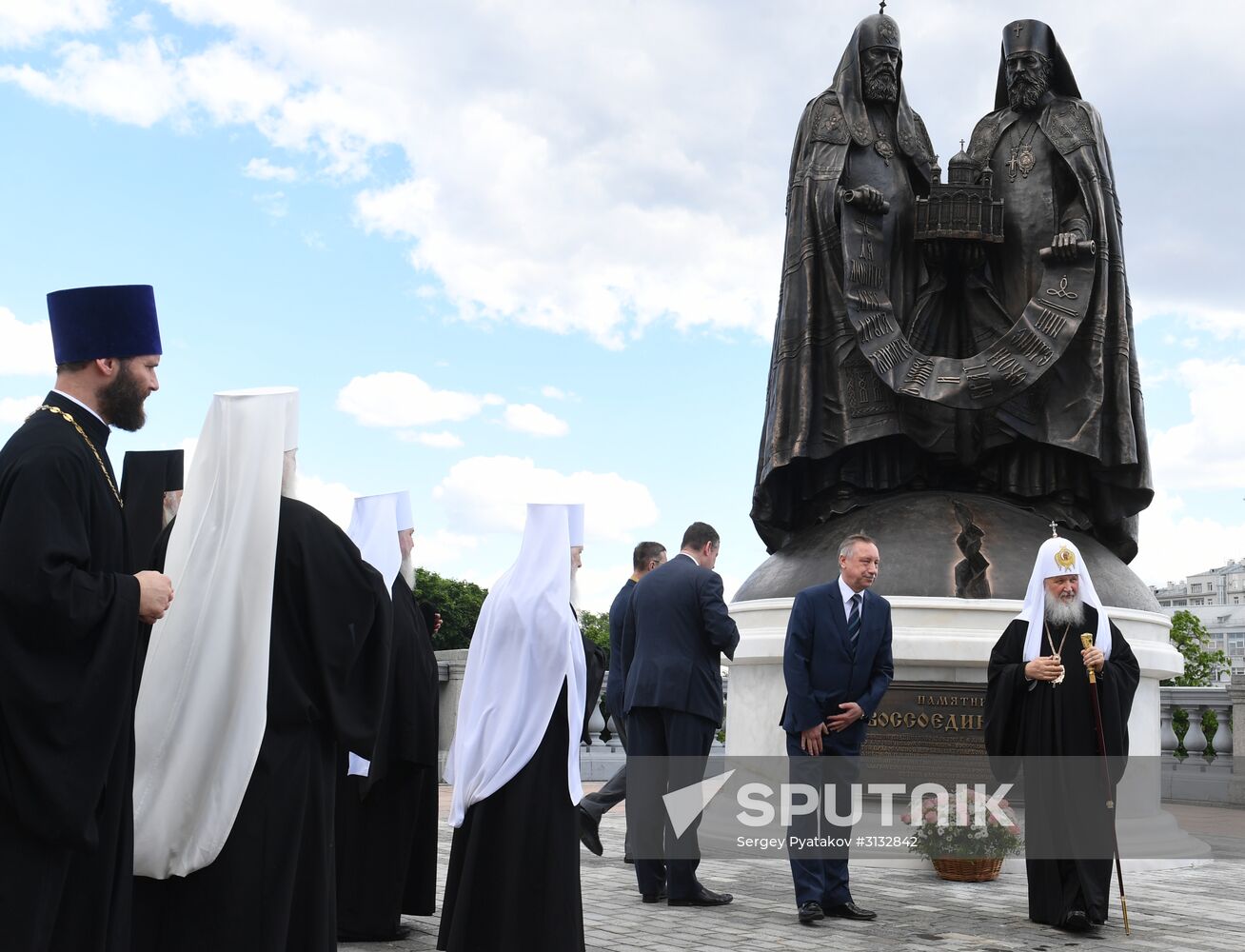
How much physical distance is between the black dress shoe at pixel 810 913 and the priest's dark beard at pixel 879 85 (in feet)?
25.0

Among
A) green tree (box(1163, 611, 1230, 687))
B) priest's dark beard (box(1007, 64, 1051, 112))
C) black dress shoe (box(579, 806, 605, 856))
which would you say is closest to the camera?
black dress shoe (box(579, 806, 605, 856))

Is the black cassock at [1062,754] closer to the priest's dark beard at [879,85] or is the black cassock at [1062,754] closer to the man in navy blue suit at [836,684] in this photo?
the man in navy blue suit at [836,684]

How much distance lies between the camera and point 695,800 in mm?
8320

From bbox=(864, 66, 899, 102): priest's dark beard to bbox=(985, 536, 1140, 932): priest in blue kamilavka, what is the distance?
5909 millimetres

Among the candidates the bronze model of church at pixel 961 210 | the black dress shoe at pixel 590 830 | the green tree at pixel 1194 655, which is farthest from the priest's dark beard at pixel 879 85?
the green tree at pixel 1194 655

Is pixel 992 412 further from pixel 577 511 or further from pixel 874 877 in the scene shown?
pixel 577 511

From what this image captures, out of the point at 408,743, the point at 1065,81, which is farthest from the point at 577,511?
the point at 1065,81

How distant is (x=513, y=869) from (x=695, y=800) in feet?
8.03

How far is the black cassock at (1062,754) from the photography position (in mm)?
7270

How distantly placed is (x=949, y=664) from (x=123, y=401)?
7.57 m

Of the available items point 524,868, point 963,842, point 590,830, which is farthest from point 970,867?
point 524,868

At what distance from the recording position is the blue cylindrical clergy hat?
3.92 metres

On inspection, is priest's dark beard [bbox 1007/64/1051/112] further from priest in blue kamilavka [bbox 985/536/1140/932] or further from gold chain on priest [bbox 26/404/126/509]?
gold chain on priest [bbox 26/404/126/509]

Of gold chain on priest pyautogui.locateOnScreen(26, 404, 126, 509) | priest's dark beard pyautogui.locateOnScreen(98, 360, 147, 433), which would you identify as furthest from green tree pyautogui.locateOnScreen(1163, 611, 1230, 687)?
gold chain on priest pyautogui.locateOnScreen(26, 404, 126, 509)
